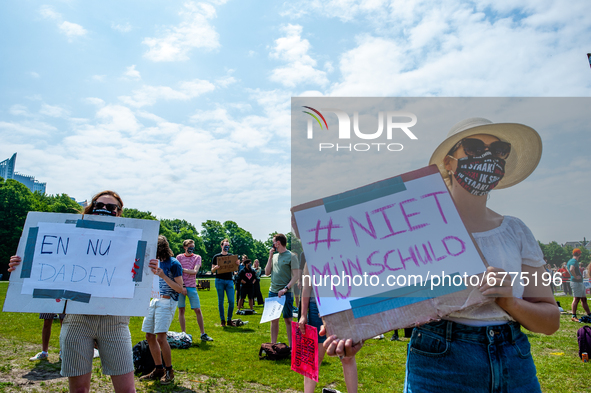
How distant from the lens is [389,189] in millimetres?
1606

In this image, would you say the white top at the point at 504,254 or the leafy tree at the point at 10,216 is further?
the leafy tree at the point at 10,216

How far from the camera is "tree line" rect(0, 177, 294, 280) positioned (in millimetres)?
43250

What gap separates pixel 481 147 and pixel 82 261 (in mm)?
3116

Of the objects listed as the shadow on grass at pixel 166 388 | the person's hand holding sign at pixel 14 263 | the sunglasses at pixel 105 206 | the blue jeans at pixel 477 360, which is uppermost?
the sunglasses at pixel 105 206

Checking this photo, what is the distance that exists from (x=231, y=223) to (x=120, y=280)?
299 feet

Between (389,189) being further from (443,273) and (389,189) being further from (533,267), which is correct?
(533,267)

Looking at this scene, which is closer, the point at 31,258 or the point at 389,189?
the point at 389,189

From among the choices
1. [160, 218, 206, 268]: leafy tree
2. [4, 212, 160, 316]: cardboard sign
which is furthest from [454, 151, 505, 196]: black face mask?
[160, 218, 206, 268]: leafy tree

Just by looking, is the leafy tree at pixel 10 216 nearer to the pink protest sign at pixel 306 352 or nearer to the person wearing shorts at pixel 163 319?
the person wearing shorts at pixel 163 319

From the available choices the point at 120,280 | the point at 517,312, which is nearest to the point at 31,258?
the point at 120,280

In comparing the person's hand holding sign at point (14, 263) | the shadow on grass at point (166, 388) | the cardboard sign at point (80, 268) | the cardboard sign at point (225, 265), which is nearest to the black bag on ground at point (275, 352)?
the shadow on grass at point (166, 388)

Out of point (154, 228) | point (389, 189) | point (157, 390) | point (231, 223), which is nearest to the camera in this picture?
point (389, 189)

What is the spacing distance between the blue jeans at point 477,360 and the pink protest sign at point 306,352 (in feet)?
5.67

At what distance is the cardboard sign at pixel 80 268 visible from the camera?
2.90m
